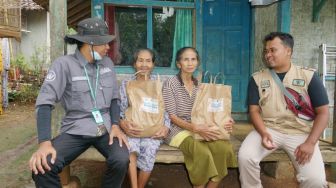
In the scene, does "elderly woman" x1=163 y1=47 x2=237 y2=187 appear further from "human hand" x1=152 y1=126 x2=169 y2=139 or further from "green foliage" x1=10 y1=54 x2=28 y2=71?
"green foliage" x1=10 y1=54 x2=28 y2=71

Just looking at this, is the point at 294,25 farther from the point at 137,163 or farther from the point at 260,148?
the point at 137,163

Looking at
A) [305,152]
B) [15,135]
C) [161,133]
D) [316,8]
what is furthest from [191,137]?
[15,135]

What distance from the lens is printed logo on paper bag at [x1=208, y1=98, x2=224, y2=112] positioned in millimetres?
3639

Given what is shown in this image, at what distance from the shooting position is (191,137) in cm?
367

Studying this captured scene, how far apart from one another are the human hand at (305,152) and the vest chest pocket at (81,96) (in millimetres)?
1946

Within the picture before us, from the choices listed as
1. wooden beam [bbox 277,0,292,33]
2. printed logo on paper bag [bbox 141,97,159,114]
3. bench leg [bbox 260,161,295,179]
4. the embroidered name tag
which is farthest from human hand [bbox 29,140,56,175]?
wooden beam [bbox 277,0,292,33]

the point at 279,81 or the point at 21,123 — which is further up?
the point at 279,81

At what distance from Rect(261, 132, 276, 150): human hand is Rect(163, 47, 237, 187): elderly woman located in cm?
33

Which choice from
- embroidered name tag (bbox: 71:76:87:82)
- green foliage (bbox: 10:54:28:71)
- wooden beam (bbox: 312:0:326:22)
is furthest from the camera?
green foliage (bbox: 10:54:28:71)

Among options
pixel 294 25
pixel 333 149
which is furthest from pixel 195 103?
pixel 294 25

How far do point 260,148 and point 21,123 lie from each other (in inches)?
291

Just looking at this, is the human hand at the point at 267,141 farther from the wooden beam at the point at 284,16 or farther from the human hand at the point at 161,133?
the wooden beam at the point at 284,16

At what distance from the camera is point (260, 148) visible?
3570mm

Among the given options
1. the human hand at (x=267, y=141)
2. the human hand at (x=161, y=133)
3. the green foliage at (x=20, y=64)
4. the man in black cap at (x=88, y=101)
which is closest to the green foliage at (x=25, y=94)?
the green foliage at (x=20, y=64)
